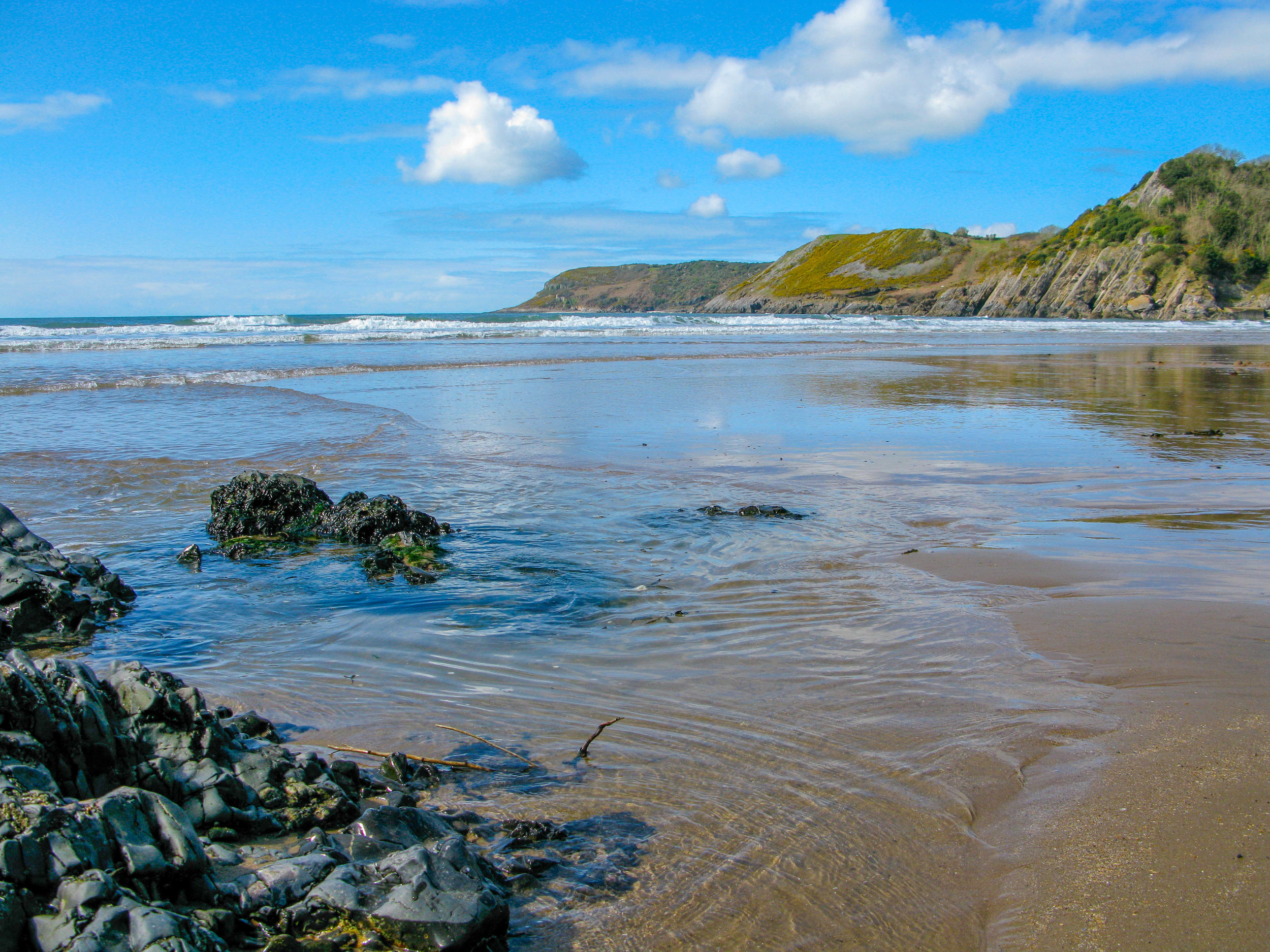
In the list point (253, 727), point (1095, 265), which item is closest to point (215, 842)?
point (253, 727)

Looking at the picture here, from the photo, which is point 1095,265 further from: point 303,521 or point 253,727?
point 253,727

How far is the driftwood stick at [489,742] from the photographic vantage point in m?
3.17

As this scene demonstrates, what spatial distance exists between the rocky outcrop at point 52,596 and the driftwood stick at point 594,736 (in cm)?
298

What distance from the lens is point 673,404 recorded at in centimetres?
1454

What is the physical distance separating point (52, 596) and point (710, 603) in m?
3.72

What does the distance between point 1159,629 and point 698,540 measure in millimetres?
2929

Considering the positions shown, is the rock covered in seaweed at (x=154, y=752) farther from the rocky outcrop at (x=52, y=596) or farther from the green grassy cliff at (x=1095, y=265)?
the green grassy cliff at (x=1095, y=265)

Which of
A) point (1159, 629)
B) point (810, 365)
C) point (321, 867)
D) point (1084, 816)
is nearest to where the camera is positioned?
point (321, 867)

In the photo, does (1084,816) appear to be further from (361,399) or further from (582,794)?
(361,399)

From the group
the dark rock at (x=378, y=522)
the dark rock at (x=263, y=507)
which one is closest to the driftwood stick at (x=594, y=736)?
the dark rock at (x=378, y=522)

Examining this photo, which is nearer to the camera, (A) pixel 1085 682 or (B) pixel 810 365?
(A) pixel 1085 682

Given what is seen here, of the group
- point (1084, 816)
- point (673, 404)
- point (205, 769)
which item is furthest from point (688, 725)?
point (673, 404)

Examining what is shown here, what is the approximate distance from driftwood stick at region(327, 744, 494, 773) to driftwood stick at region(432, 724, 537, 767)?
0.13 m

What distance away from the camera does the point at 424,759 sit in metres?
3.15
